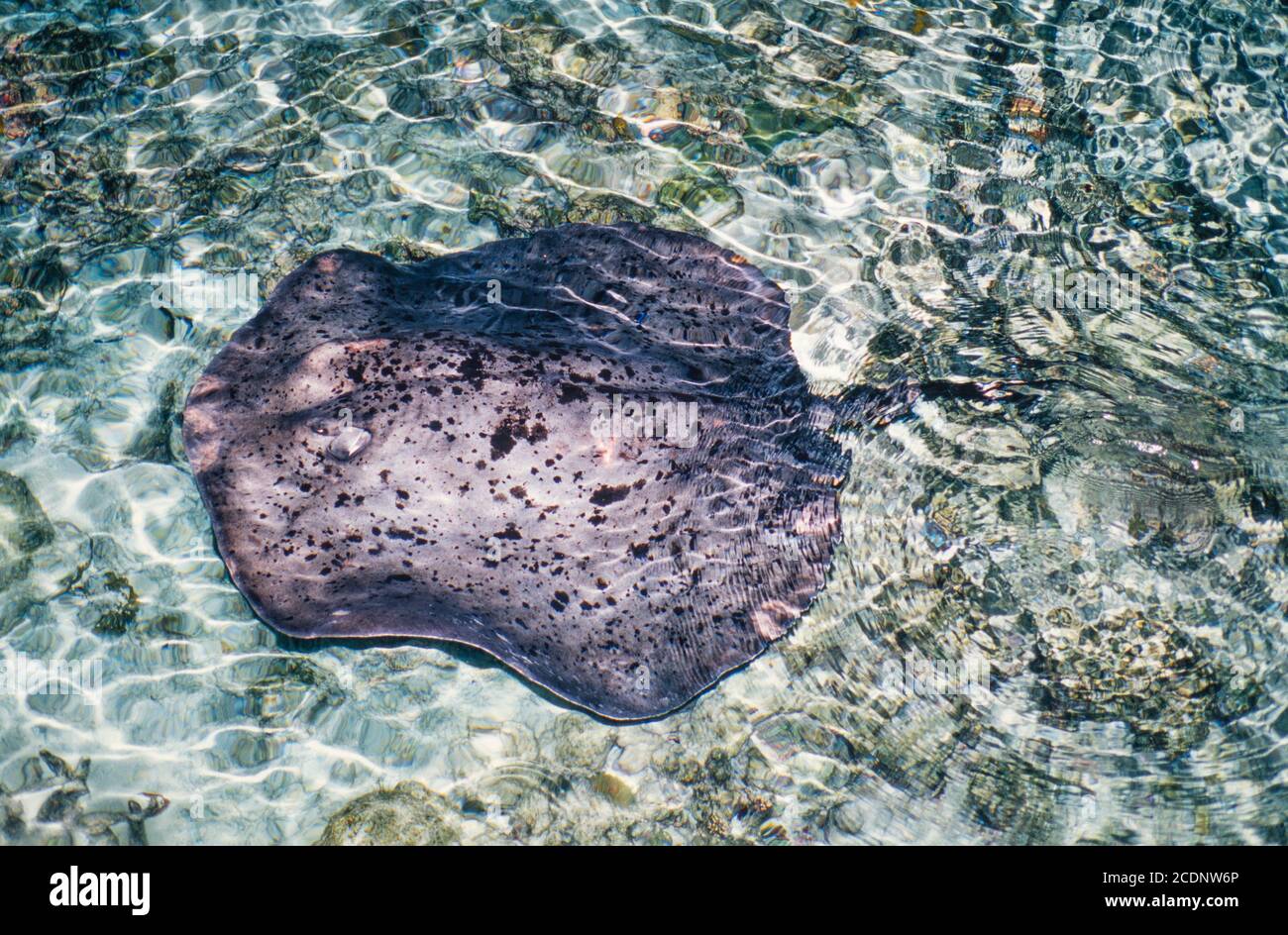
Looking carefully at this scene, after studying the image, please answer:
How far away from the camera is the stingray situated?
407 cm

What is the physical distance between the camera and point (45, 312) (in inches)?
236

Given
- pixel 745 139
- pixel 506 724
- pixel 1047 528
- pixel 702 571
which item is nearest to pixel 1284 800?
pixel 1047 528

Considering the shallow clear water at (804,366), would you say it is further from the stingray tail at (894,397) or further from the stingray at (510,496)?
the stingray at (510,496)

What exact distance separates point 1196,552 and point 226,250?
23.2 ft

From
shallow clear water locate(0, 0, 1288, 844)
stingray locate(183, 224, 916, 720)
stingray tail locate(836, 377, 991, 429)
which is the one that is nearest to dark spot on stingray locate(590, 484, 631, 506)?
stingray locate(183, 224, 916, 720)

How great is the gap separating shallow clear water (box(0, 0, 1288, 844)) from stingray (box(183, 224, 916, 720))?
2.24 feet

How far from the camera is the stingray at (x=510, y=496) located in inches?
160

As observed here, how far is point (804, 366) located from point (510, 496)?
2.68 metres

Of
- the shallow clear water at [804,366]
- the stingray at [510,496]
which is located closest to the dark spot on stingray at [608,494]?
the stingray at [510,496]

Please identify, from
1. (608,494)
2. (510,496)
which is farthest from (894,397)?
(510,496)

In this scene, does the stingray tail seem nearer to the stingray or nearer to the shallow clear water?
the shallow clear water

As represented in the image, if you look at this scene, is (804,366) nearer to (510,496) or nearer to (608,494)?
(608,494)

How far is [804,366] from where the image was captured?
5.87 m

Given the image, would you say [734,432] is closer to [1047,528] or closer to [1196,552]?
[1047,528]
